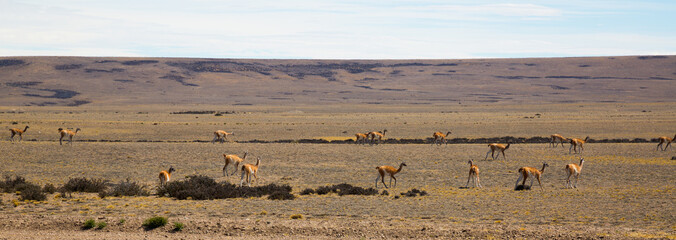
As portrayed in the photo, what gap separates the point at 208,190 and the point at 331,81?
141205mm

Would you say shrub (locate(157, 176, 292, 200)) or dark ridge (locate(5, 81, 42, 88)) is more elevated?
shrub (locate(157, 176, 292, 200))

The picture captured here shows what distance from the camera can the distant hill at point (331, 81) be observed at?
119 m

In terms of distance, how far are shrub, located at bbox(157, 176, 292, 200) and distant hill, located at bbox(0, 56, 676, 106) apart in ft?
300

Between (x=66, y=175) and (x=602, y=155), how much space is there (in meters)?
25.3

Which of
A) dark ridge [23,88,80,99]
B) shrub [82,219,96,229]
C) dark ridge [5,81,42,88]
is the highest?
shrub [82,219,96,229]

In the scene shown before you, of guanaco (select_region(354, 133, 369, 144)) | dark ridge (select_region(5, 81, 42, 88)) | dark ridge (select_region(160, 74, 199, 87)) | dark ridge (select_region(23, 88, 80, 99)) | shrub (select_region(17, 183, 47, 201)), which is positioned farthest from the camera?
dark ridge (select_region(160, 74, 199, 87))

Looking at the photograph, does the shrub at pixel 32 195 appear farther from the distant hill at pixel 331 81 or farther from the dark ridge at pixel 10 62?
the dark ridge at pixel 10 62

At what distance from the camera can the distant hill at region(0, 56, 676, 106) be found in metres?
119

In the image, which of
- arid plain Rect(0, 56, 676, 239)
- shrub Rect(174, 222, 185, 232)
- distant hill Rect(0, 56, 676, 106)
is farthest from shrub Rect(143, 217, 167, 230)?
distant hill Rect(0, 56, 676, 106)

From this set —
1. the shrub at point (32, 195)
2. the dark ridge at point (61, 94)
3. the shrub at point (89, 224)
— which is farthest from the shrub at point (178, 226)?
the dark ridge at point (61, 94)

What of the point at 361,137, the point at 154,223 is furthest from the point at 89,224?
the point at 361,137

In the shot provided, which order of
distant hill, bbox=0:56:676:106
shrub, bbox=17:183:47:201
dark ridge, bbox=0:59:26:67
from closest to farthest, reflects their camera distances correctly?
1. shrub, bbox=17:183:47:201
2. distant hill, bbox=0:56:676:106
3. dark ridge, bbox=0:59:26:67

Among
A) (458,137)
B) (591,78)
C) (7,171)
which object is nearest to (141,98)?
(458,137)

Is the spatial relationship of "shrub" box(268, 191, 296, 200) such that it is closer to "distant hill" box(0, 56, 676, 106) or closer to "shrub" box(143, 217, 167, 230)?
"shrub" box(143, 217, 167, 230)
